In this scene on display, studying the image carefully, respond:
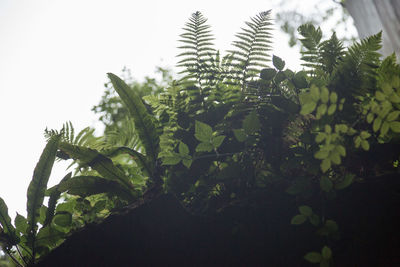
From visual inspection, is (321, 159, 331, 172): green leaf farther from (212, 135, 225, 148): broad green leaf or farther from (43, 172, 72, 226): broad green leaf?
(43, 172, 72, 226): broad green leaf

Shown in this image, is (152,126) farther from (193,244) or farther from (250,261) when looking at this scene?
(250,261)

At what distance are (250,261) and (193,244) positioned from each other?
149 mm

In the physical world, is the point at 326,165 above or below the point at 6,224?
below

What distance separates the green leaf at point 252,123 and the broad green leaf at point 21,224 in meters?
0.78

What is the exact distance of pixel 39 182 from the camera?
0.98 meters

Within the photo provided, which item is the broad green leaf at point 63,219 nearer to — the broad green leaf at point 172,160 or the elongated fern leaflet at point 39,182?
the elongated fern leaflet at point 39,182

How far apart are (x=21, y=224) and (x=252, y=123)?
0.82m

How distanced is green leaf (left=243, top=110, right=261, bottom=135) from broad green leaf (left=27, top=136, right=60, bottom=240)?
2.02 ft

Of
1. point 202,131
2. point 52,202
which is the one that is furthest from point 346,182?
point 52,202

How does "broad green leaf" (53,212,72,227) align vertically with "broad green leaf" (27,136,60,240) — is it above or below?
below

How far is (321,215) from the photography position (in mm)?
703

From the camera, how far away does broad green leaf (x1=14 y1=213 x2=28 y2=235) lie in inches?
37.9

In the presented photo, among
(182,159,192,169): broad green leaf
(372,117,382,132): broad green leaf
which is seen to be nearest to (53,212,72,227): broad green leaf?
(182,159,192,169): broad green leaf

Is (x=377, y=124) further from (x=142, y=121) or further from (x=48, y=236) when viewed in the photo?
(x=48, y=236)
